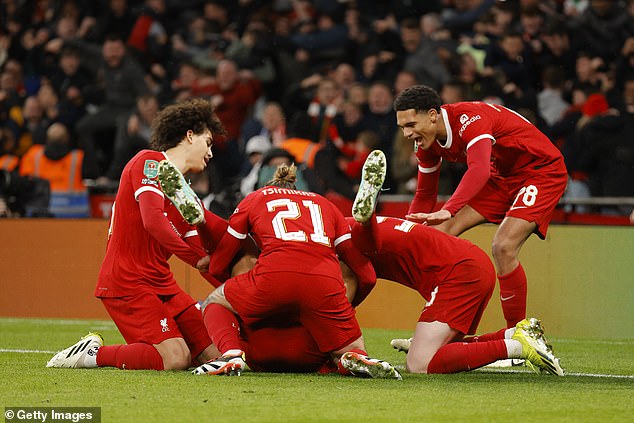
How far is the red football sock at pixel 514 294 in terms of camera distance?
8195mm

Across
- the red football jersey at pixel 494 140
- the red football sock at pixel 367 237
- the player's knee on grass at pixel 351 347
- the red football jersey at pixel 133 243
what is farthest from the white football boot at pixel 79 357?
the red football jersey at pixel 494 140

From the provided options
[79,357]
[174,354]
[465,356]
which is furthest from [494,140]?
[79,357]

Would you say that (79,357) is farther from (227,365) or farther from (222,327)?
(227,365)

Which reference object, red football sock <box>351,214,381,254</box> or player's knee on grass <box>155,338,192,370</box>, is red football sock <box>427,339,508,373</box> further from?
player's knee on grass <box>155,338,192,370</box>

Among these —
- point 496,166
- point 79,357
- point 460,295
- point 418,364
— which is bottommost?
point 418,364

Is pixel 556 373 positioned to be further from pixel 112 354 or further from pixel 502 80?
pixel 502 80

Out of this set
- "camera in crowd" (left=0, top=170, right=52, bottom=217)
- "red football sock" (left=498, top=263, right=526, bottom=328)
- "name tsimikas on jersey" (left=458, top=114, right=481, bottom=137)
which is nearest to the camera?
"name tsimikas on jersey" (left=458, top=114, right=481, bottom=137)

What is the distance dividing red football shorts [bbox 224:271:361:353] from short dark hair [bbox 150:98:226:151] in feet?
3.62

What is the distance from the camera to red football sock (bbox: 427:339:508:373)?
6.74m

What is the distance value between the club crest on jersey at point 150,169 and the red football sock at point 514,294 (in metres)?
2.70

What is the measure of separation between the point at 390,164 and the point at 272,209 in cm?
645

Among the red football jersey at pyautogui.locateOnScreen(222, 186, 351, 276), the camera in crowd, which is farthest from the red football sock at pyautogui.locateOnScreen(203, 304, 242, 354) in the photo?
the camera in crowd

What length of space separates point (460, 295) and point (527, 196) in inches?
58.4

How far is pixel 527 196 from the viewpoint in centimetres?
825
